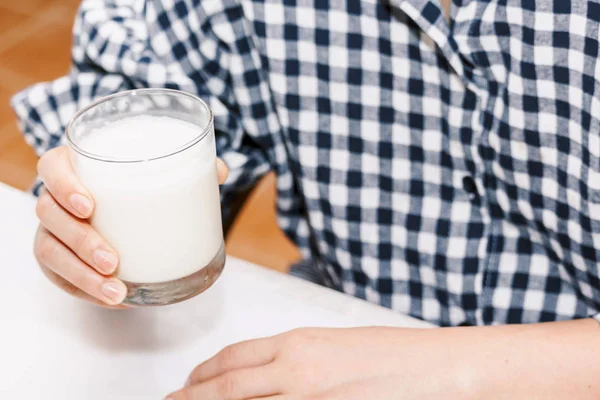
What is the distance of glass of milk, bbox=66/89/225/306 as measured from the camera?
58 centimetres

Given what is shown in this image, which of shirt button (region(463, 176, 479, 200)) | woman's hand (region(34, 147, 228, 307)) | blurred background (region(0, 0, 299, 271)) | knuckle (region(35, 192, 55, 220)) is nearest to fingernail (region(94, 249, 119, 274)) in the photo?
woman's hand (region(34, 147, 228, 307))

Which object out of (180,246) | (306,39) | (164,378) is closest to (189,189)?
(180,246)

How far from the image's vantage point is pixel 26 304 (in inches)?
30.0

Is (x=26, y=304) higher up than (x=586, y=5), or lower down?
lower down

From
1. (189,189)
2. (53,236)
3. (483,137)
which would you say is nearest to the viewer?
(189,189)

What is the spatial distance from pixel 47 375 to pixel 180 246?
7.2 inches

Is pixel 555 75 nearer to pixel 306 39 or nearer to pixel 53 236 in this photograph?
pixel 306 39

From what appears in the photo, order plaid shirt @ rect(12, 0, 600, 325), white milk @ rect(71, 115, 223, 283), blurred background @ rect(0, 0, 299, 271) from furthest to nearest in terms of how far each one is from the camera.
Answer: blurred background @ rect(0, 0, 299, 271) < plaid shirt @ rect(12, 0, 600, 325) < white milk @ rect(71, 115, 223, 283)

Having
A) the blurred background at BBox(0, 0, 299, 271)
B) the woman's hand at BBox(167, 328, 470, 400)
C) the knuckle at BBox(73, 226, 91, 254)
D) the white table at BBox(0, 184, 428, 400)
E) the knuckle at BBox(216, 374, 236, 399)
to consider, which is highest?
the knuckle at BBox(73, 226, 91, 254)

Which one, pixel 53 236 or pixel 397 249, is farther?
pixel 397 249

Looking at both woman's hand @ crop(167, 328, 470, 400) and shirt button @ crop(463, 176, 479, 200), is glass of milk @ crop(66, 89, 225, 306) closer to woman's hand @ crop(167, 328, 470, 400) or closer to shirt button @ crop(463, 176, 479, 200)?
woman's hand @ crop(167, 328, 470, 400)

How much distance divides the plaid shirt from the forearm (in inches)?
5.5

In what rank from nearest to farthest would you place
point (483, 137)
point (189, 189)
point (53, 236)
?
point (189, 189), point (53, 236), point (483, 137)

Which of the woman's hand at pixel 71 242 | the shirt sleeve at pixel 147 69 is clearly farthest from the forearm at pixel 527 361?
the shirt sleeve at pixel 147 69
